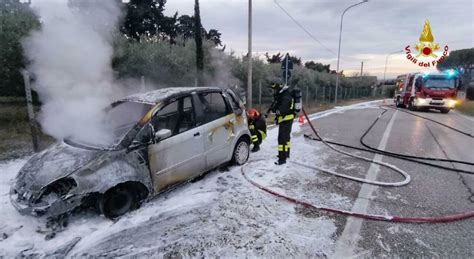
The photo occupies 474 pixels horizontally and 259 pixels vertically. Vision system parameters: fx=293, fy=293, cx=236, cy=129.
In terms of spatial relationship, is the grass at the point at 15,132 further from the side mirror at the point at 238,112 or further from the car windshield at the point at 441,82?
the car windshield at the point at 441,82

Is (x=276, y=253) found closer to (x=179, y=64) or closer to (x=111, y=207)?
(x=111, y=207)

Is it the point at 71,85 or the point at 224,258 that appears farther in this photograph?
the point at 71,85

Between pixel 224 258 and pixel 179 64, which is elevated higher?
pixel 179 64

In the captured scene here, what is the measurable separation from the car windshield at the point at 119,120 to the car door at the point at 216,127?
967 millimetres

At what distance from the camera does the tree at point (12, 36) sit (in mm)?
7828

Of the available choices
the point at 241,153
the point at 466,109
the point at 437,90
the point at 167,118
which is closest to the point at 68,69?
the point at 167,118

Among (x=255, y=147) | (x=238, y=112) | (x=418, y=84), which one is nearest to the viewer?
(x=238, y=112)

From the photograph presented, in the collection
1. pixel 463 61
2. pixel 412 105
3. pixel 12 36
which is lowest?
pixel 412 105

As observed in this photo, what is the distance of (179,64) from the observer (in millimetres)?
13594

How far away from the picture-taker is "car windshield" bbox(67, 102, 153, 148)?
379 centimetres

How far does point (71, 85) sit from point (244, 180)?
3.44 metres

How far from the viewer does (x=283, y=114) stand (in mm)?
5672

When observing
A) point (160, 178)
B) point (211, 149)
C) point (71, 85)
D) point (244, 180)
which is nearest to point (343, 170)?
point (244, 180)

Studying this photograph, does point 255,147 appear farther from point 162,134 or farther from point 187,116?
point 162,134
